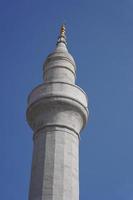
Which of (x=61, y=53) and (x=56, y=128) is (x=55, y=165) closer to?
(x=56, y=128)

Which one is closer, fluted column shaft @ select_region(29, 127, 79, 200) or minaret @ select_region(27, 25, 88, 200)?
fluted column shaft @ select_region(29, 127, 79, 200)

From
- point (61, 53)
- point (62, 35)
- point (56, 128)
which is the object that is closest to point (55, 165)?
point (56, 128)

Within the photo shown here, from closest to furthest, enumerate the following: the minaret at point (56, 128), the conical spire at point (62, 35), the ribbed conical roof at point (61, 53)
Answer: the minaret at point (56, 128), the ribbed conical roof at point (61, 53), the conical spire at point (62, 35)

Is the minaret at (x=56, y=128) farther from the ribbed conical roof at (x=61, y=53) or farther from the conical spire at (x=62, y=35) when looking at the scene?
the conical spire at (x=62, y=35)

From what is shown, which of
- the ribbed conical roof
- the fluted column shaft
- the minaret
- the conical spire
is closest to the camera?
the fluted column shaft

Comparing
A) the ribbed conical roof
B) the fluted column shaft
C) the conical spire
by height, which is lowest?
the fluted column shaft

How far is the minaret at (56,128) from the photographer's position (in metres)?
13.0

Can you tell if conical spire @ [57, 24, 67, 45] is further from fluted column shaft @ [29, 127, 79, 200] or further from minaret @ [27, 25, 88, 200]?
fluted column shaft @ [29, 127, 79, 200]

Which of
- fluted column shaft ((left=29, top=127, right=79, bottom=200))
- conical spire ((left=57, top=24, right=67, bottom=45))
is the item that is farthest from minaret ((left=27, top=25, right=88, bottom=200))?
conical spire ((left=57, top=24, right=67, bottom=45))

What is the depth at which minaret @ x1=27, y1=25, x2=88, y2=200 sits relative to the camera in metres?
13.0

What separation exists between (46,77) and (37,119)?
1.78 m

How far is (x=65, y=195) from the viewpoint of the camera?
12.8m

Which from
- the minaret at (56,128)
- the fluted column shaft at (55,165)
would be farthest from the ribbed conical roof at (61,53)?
the fluted column shaft at (55,165)

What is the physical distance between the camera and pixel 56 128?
14102 mm
